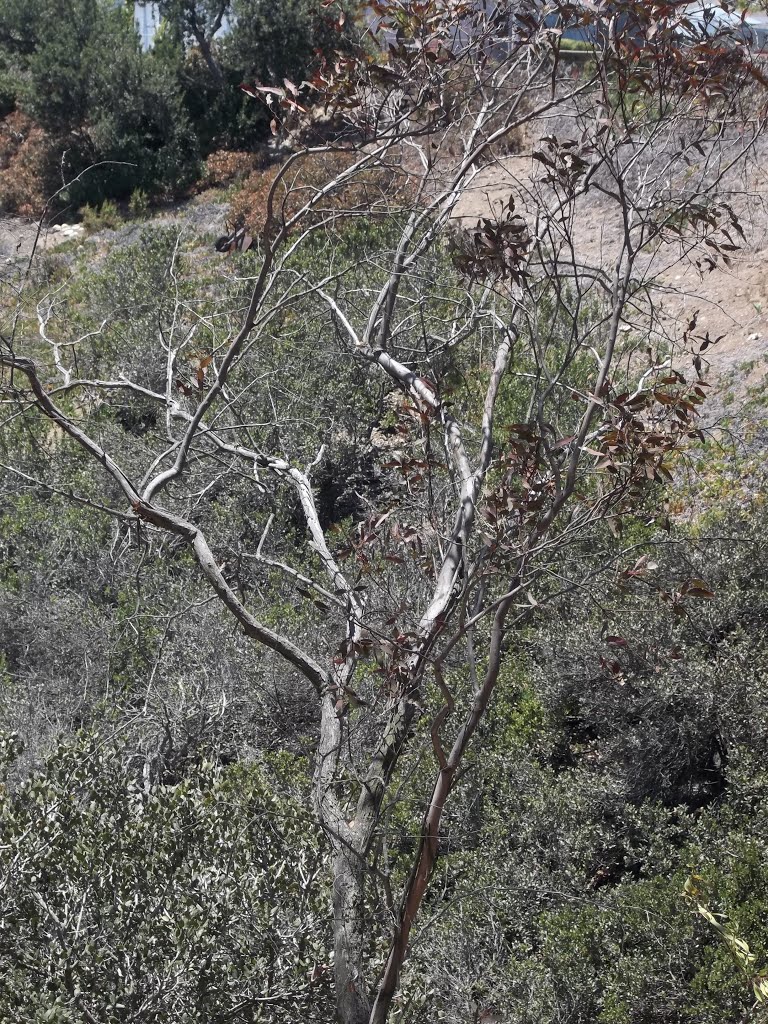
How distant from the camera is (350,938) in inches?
98.7

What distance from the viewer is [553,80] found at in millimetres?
2605

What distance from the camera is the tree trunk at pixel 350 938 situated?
8.23 feet

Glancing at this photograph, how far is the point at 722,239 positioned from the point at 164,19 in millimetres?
14389

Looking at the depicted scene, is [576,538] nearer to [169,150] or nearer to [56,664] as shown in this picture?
[56,664]

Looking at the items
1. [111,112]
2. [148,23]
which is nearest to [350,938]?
[111,112]

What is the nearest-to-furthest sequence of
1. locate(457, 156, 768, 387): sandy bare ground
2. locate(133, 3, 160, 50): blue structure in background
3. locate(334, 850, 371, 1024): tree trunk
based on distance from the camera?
locate(334, 850, 371, 1024): tree trunk, locate(457, 156, 768, 387): sandy bare ground, locate(133, 3, 160, 50): blue structure in background

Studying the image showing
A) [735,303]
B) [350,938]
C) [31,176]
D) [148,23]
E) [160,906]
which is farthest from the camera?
[148,23]

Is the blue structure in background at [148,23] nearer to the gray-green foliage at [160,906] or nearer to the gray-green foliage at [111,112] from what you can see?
the gray-green foliage at [111,112]

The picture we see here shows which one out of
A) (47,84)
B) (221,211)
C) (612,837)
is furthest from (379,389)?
(47,84)

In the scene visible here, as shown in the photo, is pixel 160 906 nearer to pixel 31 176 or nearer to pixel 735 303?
pixel 735 303

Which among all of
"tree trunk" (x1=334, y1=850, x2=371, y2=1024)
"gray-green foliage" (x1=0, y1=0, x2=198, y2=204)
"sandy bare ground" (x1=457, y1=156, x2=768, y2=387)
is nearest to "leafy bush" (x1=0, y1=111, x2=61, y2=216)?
"gray-green foliage" (x1=0, y1=0, x2=198, y2=204)

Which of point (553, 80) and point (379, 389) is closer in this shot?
point (553, 80)

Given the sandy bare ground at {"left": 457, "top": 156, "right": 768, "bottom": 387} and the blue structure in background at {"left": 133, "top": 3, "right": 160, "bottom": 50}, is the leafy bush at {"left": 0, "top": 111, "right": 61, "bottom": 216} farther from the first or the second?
the sandy bare ground at {"left": 457, "top": 156, "right": 768, "bottom": 387}

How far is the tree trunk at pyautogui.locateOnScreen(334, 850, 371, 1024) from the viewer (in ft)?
8.23
